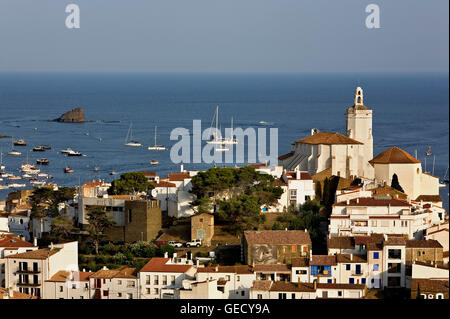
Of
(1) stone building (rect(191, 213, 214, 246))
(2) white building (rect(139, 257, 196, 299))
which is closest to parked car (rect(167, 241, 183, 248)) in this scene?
(1) stone building (rect(191, 213, 214, 246))

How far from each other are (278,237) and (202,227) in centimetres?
269

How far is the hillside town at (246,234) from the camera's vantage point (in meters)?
24.8

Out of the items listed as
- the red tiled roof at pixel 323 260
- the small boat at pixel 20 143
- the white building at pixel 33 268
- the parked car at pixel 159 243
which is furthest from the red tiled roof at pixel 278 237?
the small boat at pixel 20 143

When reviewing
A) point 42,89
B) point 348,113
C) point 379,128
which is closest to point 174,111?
point 379,128

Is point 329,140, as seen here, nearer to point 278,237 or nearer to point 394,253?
point 278,237

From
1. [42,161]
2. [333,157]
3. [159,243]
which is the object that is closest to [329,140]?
[333,157]

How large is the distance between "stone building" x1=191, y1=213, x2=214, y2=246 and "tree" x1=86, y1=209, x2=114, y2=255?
2.22 meters

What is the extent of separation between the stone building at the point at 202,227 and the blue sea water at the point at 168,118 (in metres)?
21.7

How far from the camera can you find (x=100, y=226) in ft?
93.9

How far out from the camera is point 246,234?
2666 centimetres

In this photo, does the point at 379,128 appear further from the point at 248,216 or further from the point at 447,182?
the point at 248,216

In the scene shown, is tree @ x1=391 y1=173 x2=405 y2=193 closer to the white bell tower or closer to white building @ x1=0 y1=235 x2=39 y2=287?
the white bell tower

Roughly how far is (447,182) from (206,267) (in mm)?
27543

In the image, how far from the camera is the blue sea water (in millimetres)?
60531
